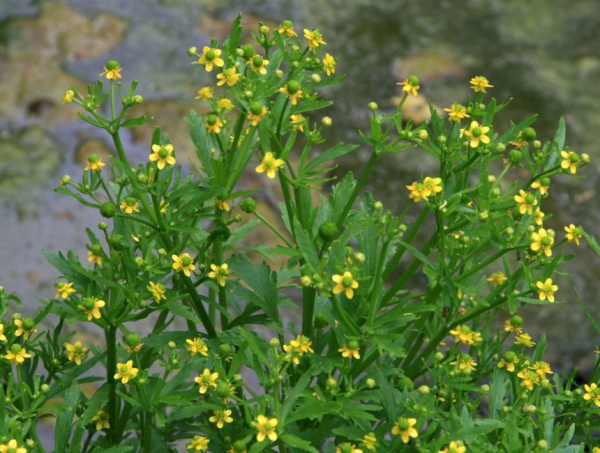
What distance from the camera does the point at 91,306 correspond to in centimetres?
161

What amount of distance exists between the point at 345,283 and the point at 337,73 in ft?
9.24

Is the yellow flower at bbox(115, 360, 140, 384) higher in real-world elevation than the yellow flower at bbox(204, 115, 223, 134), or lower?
lower

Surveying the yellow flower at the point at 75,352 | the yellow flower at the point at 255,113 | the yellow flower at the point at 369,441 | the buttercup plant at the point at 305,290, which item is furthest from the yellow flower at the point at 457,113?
the yellow flower at the point at 75,352

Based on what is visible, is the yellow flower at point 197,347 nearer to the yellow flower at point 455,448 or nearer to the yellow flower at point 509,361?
the yellow flower at point 455,448

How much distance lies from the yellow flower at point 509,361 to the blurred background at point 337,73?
4.57ft

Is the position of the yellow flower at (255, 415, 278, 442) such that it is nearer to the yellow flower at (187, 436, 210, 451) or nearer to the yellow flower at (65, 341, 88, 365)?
the yellow flower at (187, 436, 210, 451)

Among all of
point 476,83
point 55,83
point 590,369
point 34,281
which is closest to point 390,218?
point 476,83

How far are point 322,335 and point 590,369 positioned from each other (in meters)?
1.65

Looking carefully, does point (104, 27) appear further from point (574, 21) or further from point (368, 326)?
point (368, 326)

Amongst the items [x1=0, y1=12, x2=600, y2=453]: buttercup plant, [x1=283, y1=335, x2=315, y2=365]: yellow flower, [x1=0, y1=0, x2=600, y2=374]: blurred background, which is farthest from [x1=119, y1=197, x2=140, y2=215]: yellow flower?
[x1=0, y1=0, x2=600, y2=374]: blurred background

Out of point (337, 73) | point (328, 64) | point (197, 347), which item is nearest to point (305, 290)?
point (197, 347)

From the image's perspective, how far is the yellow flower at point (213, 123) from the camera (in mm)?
1709

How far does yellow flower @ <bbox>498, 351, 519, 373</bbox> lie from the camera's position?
1.75 m

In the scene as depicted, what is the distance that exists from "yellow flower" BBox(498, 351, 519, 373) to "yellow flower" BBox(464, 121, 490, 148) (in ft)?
1.45
